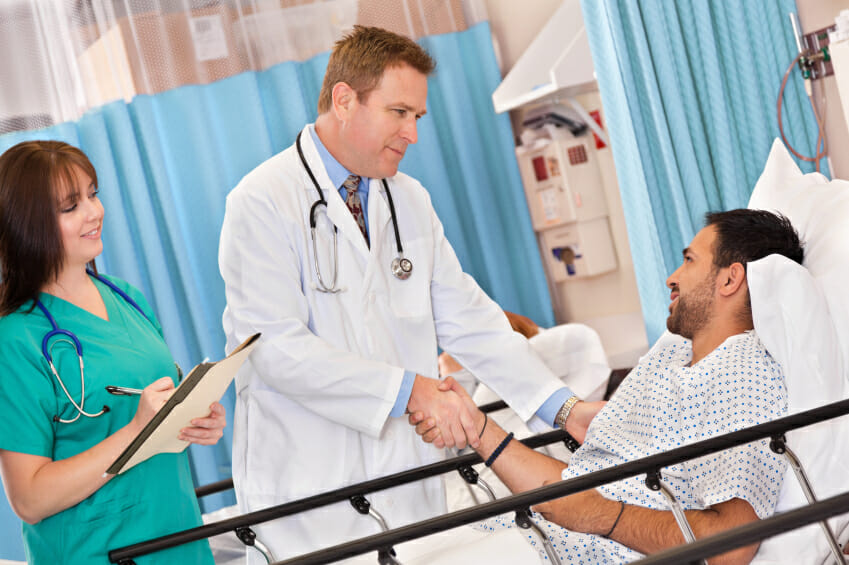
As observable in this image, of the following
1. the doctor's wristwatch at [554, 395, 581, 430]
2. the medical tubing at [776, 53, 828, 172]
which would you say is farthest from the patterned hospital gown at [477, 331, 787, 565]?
the medical tubing at [776, 53, 828, 172]

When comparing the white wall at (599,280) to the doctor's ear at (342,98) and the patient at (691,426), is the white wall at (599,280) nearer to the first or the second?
the patient at (691,426)

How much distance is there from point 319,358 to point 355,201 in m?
0.42

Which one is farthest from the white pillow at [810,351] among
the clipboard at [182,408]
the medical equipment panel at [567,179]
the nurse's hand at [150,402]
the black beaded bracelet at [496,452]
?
the medical equipment panel at [567,179]

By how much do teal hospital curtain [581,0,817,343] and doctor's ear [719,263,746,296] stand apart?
750mm

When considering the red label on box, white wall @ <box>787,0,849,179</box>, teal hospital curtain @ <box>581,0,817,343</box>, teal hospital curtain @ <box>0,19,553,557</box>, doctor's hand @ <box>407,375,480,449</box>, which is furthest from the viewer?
the red label on box

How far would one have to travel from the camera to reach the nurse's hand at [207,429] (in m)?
1.57

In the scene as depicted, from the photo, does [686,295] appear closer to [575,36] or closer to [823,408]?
[823,408]

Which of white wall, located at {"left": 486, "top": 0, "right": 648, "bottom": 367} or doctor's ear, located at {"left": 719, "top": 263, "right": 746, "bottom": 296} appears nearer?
doctor's ear, located at {"left": 719, "top": 263, "right": 746, "bottom": 296}

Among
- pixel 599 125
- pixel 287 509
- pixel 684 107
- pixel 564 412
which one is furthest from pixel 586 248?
A: pixel 287 509

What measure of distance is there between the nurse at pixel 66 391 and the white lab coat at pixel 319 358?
179 mm

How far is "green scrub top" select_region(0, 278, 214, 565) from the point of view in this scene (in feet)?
4.87

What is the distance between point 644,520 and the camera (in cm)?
155

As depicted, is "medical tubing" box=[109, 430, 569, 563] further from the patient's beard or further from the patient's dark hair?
the patient's dark hair

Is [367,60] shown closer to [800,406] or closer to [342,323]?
[342,323]
